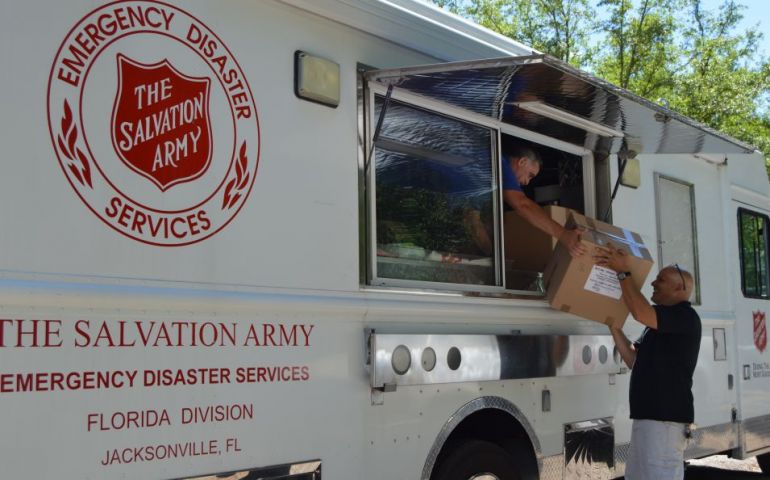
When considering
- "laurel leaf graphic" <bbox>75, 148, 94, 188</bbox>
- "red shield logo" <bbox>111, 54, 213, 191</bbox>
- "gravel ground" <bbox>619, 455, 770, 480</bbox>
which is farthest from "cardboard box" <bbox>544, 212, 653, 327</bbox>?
"gravel ground" <bbox>619, 455, 770, 480</bbox>

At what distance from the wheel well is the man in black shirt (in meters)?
0.72

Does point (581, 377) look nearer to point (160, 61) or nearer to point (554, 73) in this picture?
point (554, 73)

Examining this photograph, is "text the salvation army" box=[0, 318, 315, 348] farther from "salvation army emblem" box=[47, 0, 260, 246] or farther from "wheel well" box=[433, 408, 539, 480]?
"wheel well" box=[433, 408, 539, 480]

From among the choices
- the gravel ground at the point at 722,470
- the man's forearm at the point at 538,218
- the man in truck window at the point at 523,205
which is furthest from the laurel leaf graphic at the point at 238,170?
the gravel ground at the point at 722,470

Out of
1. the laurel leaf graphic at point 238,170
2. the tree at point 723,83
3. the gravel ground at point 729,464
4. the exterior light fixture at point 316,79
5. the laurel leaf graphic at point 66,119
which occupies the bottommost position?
the gravel ground at point 729,464

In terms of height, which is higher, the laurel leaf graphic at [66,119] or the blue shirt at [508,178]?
the blue shirt at [508,178]

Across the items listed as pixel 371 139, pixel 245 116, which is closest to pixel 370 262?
pixel 371 139

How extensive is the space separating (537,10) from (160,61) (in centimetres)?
1394

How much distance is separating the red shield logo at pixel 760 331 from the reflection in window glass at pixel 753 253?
0.53ft

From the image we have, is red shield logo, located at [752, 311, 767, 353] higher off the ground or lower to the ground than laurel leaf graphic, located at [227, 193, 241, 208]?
lower

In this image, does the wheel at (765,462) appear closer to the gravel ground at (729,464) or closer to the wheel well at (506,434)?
the gravel ground at (729,464)

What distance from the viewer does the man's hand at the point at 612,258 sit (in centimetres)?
421

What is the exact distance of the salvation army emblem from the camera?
8.17ft

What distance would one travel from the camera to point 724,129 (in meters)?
14.8
